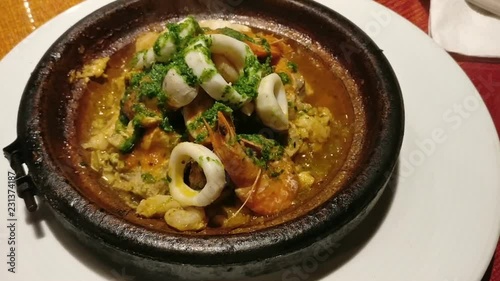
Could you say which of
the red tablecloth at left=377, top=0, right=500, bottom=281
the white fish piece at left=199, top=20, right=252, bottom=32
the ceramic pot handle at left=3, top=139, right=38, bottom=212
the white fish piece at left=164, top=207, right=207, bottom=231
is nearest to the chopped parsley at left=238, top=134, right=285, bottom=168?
the white fish piece at left=164, top=207, right=207, bottom=231

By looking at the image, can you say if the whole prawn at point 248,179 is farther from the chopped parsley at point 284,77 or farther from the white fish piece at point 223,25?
the white fish piece at point 223,25

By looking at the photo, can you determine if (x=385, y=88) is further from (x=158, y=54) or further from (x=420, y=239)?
(x=158, y=54)

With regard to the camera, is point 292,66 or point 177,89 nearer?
point 177,89

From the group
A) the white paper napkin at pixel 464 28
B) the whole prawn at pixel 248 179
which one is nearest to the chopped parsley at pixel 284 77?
the whole prawn at pixel 248 179

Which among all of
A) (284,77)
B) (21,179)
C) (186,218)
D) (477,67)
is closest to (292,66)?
(284,77)

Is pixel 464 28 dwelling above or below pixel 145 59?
below

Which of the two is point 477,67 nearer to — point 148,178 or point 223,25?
point 223,25

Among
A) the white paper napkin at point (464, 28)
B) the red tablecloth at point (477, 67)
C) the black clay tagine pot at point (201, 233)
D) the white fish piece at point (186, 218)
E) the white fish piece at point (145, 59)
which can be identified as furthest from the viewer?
the white paper napkin at point (464, 28)
